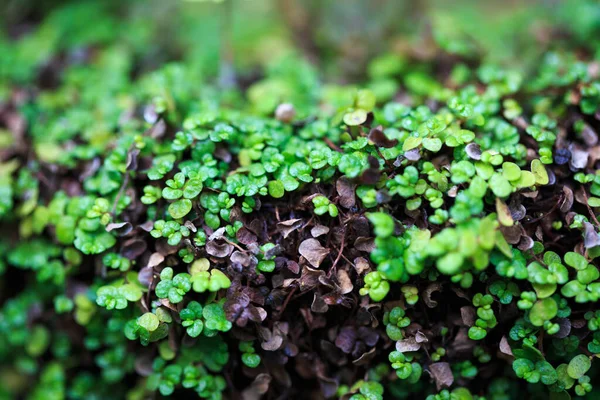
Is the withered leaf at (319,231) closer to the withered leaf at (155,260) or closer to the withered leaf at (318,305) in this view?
the withered leaf at (318,305)

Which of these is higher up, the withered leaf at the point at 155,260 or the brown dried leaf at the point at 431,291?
the withered leaf at the point at 155,260

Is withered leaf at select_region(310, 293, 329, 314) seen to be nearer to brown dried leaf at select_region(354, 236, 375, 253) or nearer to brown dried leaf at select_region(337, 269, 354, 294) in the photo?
brown dried leaf at select_region(337, 269, 354, 294)

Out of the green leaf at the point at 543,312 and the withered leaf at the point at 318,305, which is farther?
the withered leaf at the point at 318,305

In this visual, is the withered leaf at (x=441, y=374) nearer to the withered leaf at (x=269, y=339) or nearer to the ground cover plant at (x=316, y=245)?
the ground cover plant at (x=316, y=245)

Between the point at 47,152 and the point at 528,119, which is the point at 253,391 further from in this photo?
the point at 528,119

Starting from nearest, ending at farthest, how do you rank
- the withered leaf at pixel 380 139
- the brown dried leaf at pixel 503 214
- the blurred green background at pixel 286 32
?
the brown dried leaf at pixel 503 214 → the withered leaf at pixel 380 139 → the blurred green background at pixel 286 32

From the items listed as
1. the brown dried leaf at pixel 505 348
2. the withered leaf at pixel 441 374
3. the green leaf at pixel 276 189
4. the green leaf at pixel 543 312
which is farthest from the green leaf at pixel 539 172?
the green leaf at pixel 276 189

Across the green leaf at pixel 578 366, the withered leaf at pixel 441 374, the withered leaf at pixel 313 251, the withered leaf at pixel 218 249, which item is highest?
the withered leaf at pixel 218 249

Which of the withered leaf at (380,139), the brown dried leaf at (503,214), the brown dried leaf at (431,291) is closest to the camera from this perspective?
the brown dried leaf at (503,214)

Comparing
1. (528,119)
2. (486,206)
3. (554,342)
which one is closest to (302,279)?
(486,206)
